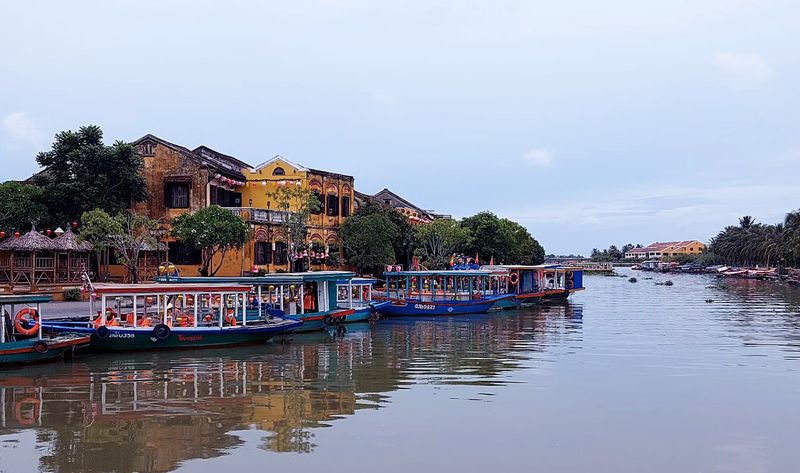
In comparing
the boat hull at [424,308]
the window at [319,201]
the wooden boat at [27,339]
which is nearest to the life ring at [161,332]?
the wooden boat at [27,339]

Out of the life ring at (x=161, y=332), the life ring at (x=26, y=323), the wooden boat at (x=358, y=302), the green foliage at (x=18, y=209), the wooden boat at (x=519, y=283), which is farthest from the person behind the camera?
the wooden boat at (x=519, y=283)

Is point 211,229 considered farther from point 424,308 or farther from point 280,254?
point 424,308

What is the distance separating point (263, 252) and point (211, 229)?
18.4ft

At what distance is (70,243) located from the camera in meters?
29.1

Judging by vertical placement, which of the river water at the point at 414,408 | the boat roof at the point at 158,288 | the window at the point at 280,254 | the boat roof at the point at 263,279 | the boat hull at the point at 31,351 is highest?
the window at the point at 280,254

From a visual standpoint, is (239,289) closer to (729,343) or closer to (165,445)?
(165,445)

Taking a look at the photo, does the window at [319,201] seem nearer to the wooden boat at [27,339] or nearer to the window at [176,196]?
the window at [176,196]

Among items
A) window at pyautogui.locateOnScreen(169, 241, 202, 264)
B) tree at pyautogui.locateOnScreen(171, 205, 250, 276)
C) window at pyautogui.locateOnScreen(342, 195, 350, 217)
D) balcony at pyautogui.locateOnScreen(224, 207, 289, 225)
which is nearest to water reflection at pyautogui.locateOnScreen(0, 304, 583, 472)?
tree at pyautogui.locateOnScreen(171, 205, 250, 276)

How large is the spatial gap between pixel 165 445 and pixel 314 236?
93.4ft

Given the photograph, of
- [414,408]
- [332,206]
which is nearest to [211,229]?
[332,206]

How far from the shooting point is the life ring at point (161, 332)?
19.3 m

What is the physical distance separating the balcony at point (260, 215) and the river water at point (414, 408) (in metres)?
13.0

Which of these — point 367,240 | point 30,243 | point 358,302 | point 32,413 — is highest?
point 367,240

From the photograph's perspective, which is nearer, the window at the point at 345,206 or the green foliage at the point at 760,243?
the window at the point at 345,206
